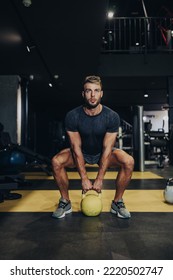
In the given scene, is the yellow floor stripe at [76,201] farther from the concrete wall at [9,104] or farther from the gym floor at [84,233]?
the concrete wall at [9,104]

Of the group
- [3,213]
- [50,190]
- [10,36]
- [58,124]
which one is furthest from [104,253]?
[58,124]

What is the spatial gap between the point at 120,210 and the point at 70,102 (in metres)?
10.3

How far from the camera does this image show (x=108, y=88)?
9750 mm

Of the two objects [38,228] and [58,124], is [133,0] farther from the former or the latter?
[38,228]

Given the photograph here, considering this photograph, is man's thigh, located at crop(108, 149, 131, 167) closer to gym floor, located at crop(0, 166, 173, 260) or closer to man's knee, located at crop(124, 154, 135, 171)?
man's knee, located at crop(124, 154, 135, 171)

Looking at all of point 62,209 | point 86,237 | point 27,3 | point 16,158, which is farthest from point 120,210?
point 27,3

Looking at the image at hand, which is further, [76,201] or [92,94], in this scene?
[76,201]

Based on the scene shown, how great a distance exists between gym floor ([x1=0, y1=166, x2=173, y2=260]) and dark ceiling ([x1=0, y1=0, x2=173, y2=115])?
8.68 ft

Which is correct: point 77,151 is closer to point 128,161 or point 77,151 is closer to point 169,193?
point 128,161

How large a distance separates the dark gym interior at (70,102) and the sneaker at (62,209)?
2.3 inches

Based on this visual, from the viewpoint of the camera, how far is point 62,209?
2312mm

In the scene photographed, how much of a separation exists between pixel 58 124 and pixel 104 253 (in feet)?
44.1

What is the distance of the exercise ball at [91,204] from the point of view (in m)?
2.20

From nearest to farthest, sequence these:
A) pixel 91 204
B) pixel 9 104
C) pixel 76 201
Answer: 1. pixel 91 204
2. pixel 76 201
3. pixel 9 104
